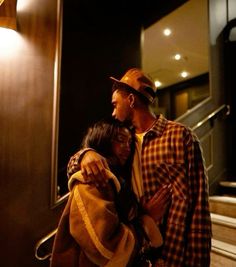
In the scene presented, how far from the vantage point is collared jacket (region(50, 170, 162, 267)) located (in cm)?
116

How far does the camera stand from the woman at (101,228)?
116 cm

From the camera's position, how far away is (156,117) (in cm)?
190

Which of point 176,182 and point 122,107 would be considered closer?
point 176,182

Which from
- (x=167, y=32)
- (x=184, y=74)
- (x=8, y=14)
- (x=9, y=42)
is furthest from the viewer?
(x=184, y=74)

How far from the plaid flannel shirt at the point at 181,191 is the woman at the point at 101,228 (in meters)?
0.19

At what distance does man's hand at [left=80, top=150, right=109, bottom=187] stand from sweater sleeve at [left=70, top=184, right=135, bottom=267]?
0.13ft

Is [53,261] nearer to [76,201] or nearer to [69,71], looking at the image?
[76,201]

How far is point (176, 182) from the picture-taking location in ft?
5.11

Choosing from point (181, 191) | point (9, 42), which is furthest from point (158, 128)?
point (9, 42)

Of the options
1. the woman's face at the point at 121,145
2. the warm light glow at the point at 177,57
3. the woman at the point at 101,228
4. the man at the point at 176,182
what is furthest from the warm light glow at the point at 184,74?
the woman at the point at 101,228

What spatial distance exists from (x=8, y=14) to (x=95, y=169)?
2.00 m

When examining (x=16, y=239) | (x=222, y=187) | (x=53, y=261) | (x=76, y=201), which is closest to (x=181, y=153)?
(x=76, y=201)

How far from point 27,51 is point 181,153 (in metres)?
1.91

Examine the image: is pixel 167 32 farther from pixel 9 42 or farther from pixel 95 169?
pixel 95 169
